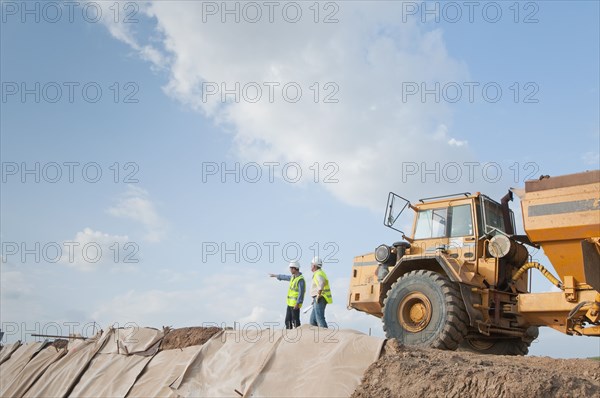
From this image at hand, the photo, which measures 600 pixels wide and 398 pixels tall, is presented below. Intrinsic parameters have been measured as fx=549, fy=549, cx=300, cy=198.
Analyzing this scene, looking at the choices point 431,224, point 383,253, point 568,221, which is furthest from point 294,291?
point 568,221

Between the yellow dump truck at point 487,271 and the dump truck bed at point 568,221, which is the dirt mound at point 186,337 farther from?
the dump truck bed at point 568,221

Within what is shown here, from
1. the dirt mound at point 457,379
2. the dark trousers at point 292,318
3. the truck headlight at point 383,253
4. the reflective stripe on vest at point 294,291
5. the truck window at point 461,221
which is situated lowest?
the dirt mound at point 457,379

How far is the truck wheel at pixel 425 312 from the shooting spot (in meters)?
8.31

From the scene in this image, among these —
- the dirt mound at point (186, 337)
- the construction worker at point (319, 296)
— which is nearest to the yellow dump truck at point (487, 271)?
the construction worker at point (319, 296)

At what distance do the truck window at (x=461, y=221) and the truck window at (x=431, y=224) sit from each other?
155mm

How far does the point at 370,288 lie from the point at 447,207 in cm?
200

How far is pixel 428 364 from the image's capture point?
19.4 ft

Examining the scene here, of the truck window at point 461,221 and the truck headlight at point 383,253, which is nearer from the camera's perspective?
the truck window at point 461,221

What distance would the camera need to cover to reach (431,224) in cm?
981

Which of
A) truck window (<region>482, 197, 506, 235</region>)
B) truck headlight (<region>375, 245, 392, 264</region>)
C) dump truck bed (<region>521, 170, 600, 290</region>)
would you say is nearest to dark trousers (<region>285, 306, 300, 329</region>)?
truck headlight (<region>375, 245, 392, 264</region>)

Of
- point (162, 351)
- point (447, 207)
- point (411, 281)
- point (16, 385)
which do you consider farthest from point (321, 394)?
point (16, 385)

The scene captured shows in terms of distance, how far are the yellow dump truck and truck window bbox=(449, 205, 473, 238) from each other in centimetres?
2

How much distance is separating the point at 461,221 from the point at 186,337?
510cm

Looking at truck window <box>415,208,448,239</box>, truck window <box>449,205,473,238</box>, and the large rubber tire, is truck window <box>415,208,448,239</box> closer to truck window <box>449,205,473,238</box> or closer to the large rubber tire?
truck window <box>449,205,473,238</box>
